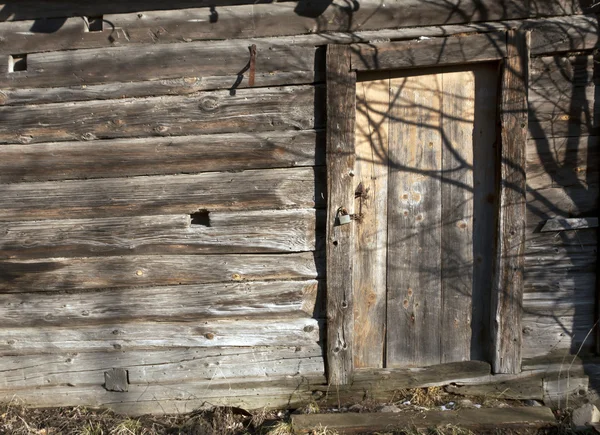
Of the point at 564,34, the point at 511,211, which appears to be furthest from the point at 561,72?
the point at 511,211

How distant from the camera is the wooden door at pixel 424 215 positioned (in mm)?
3854

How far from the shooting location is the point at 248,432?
3754 millimetres

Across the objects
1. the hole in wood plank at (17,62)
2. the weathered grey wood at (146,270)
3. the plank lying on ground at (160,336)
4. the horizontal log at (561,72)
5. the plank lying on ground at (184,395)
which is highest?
the hole in wood plank at (17,62)

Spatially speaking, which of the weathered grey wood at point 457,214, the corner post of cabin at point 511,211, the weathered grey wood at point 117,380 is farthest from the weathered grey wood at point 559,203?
the weathered grey wood at point 117,380

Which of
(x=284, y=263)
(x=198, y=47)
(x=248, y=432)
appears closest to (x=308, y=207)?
(x=284, y=263)

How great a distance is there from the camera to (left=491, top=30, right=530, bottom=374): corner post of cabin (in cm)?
369

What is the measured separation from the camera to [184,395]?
403 cm

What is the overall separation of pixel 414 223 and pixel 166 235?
68.0 inches

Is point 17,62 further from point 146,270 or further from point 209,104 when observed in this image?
point 146,270

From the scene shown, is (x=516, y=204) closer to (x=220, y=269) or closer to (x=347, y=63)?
(x=347, y=63)

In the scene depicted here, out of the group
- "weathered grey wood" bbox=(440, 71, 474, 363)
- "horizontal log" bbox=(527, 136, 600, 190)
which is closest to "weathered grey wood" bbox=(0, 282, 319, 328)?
"weathered grey wood" bbox=(440, 71, 474, 363)

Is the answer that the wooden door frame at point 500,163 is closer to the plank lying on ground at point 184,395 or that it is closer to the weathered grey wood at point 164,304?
the weathered grey wood at point 164,304

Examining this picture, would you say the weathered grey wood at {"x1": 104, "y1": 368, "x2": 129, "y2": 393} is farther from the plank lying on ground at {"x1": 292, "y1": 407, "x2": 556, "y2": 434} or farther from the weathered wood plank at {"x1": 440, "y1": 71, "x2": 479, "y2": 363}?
the weathered wood plank at {"x1": 440, "y1": 71, "x2": 479, "y2": 363}

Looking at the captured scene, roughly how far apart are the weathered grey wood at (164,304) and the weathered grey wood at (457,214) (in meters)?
0.97
